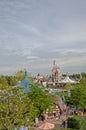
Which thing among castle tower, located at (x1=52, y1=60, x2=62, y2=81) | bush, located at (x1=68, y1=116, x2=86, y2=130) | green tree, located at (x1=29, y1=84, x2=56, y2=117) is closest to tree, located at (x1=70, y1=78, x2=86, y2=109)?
green tree, located at (x1=29, y1=84, x2=56, y2=117)

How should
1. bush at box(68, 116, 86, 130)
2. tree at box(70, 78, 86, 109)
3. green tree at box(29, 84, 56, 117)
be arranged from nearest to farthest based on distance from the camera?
bush at box(68, 116, 86, 130) < green tree at box(29, 84, 56, 117) < tree at box(70, 78, 86, 109)

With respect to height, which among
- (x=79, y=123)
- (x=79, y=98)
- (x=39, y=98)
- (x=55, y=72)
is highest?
(x=55, y=72)

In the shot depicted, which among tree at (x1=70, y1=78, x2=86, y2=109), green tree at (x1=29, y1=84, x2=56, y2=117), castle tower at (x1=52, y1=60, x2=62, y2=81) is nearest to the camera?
green tree at (x1=29, y1=84, x2=56, y2=117)

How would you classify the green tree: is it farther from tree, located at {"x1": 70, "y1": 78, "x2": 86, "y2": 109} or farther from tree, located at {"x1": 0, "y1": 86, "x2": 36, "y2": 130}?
tree, located at {"x1": 0, "y1": 86, "x2": 36, "y2": 130}

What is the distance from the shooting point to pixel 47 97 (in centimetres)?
3541

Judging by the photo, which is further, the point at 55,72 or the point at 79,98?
the point at 55,72

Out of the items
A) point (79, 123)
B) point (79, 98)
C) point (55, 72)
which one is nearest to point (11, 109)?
point (79, 123)

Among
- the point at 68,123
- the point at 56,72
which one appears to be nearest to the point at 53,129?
the point at 68,123

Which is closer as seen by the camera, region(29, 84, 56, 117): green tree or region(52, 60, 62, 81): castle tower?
region(29, 84, 56, 117): green tree

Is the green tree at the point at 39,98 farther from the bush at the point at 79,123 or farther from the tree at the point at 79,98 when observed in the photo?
the tree at the point at 79,98

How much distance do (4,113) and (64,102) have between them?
22863 mm

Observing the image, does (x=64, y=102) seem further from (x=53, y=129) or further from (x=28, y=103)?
(x=28, y=103)

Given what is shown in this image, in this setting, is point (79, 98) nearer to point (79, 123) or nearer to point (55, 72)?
point (79, 123)

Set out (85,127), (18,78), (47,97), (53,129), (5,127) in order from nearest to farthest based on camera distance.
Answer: (5,127)
(85,127)
(53,129)
(47,97)
(18,78)
